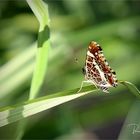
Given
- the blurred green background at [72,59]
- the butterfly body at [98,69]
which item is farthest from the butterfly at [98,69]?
the blurred green background at [72,59]

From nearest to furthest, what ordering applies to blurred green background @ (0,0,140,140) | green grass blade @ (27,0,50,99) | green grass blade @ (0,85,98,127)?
green grass blade @ (0,85,98,127) < green grass blade @ (27,0,50,99) < blurred green background @ (0,0,140,140)

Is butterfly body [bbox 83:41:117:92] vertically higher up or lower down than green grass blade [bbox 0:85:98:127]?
higher up

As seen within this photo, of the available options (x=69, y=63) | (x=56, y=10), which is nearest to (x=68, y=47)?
(x=69, y=63)

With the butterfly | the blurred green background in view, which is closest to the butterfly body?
the butterfly

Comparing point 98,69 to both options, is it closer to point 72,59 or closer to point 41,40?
point 41,40

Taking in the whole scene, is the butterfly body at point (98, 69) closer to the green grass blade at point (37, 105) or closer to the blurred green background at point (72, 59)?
the green grass blade at point (37, 105)

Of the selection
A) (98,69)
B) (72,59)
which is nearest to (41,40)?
(98,69)

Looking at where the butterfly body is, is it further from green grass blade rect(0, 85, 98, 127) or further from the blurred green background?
the blurred green background
